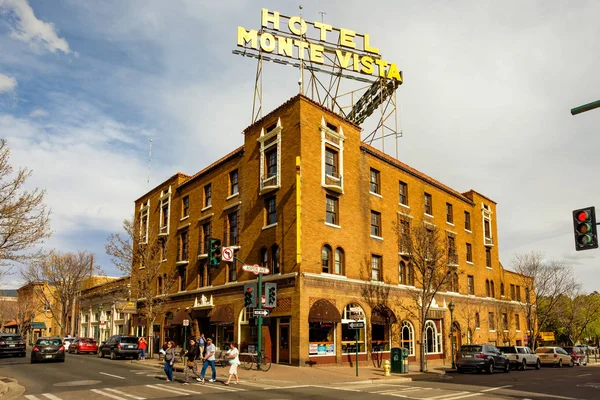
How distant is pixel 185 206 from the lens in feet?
144

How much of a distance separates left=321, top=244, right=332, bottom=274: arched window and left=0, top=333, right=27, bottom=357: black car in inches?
936

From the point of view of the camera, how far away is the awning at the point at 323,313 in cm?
2855

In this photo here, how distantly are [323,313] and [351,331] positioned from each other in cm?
358

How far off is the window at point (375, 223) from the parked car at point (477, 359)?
937 centimetres

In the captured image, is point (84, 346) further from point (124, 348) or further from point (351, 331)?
point (351, 331)

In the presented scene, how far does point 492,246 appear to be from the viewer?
50.8 metres

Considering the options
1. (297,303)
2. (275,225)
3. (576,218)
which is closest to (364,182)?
(275,225)

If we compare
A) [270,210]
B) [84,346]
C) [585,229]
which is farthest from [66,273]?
[585,229]

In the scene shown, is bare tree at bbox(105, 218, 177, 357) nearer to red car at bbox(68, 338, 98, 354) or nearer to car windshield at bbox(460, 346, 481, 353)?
red car at bbox(68, 338, 98, 354)

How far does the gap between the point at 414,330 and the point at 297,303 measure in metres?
12.9

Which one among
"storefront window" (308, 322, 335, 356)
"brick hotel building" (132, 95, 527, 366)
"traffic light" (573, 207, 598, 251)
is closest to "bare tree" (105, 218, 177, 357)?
"brick hotel building" (132, 95, 527, 366)

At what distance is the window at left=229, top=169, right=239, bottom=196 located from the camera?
3691 cm

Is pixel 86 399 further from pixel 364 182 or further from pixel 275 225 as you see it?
pixel 364 182

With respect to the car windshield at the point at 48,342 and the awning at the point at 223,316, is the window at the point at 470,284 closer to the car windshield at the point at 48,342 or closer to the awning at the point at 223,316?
the awning at the point at 223,316
